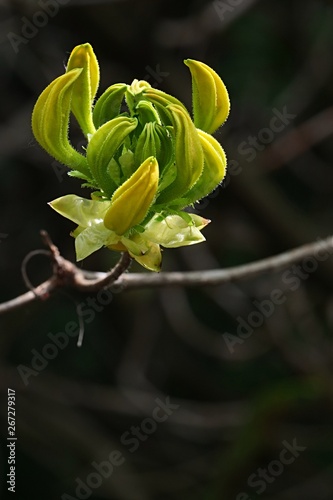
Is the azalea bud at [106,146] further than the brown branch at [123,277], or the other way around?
the brown branch at [123,277]

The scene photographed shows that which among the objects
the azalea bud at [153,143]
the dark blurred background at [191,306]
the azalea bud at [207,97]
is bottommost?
the dark blurred background at [191,306]

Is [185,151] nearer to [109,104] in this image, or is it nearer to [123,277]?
[109,104]

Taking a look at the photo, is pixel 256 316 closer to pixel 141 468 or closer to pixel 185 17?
pixel 141 468

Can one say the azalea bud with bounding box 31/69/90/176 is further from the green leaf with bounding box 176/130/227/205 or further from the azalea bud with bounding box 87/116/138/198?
the green leaf with bounding box 176/130/227/205

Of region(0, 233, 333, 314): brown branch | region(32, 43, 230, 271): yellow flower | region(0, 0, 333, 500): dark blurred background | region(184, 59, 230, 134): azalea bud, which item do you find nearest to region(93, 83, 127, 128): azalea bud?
region(32, 43, 230, 271): yellow flower

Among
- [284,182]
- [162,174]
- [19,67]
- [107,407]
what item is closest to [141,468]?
[107,407]

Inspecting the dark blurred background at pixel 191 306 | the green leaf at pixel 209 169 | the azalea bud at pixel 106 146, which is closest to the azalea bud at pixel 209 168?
the green leaf at pixel 209 169

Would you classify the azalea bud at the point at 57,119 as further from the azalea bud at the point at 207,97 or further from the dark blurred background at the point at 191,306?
the dark blurred background at the point at 191,306

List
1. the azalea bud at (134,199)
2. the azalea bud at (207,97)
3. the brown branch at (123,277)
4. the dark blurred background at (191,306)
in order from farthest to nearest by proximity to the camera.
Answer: the dark blurred background at (191,306), the brown branch at (123,277), the azalea bud at (207,97), the azalea bud at (134,199)
